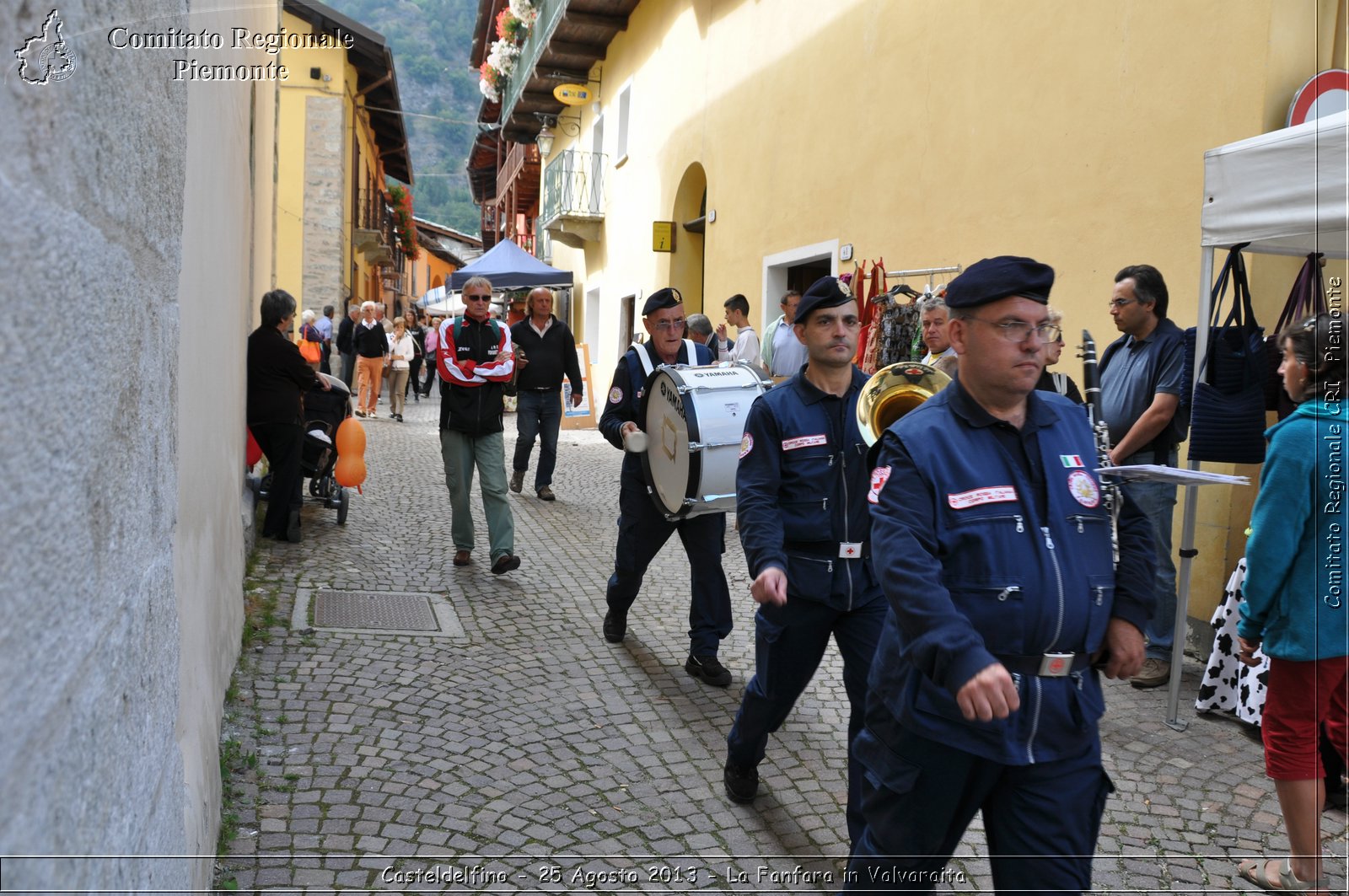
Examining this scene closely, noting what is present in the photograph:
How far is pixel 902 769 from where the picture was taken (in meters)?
2.54

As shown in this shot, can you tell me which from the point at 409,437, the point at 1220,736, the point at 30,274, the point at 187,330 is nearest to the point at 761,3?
the point at 409,437

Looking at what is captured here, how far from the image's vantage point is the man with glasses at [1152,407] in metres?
5.61

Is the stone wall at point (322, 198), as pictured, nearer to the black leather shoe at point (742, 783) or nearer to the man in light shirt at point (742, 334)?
the man in light shirt at point (742, 334)

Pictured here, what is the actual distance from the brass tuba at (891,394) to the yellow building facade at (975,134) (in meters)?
2.63

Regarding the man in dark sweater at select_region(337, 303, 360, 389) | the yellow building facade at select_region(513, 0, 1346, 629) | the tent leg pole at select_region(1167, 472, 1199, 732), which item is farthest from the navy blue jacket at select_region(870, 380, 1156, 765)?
the man in dark sweater at select_region(337, 303, 360, 389)

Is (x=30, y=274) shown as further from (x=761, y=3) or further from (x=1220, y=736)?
(x=761, y=3)

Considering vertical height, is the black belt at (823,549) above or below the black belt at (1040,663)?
above

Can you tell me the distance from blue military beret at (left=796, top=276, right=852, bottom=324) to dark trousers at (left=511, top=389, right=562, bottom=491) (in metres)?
6.91

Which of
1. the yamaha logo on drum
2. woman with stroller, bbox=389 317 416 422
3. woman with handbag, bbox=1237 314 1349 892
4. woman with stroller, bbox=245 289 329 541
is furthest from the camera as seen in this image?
woman with stroller, bbox=389 317 416 422

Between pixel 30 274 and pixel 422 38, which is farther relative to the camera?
pixel 422 38

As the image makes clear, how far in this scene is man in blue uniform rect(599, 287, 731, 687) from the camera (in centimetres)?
560

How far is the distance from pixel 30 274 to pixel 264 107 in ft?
29.9

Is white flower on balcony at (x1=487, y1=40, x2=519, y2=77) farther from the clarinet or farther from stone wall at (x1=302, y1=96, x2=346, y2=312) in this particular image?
the clarinet

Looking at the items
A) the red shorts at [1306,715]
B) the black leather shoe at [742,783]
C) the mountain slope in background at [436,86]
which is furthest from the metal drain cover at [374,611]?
the mountain slope in background at [436,86]
